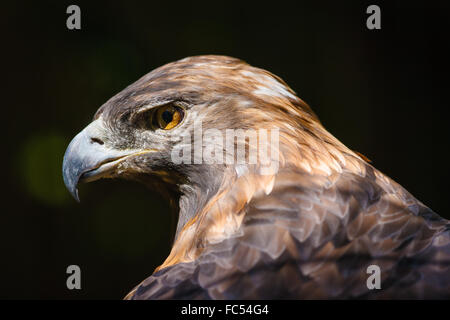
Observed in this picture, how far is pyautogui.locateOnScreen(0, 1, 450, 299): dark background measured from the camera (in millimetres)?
3449

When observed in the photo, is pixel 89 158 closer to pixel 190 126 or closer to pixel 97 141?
pixel 97 141

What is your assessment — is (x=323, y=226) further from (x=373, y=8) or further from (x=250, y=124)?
(x=373, y=8)

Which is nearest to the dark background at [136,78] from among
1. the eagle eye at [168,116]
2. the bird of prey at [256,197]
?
the bird of prey at [256,197]

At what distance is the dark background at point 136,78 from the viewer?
345 centimetres

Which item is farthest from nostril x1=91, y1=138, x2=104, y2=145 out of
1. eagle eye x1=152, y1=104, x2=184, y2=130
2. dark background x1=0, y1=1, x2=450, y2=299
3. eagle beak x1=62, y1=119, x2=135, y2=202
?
dark background x1=0, y1=1, x2=450, y2=299

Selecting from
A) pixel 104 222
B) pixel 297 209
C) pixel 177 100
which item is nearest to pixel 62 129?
pixel 104 222

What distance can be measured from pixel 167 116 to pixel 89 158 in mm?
356

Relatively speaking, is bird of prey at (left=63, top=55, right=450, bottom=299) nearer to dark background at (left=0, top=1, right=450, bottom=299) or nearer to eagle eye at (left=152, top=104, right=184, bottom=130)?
eagle eye at (left=152, top=104, right=184, bottom=130)

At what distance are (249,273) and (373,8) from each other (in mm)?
2798

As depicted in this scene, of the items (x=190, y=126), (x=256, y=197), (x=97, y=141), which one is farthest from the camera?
(x=97, y=141)

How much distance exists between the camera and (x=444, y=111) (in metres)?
3.64

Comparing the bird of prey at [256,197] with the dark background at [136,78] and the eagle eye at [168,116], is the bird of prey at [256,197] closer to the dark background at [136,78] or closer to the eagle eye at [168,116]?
the eagle eye at [168,116]

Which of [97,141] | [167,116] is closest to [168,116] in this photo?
[167,116]

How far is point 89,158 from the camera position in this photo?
A: 66.9 inches
